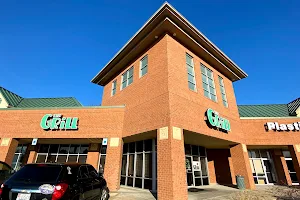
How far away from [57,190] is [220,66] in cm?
1672

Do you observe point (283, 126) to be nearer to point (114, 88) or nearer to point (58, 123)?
point (114, 88)

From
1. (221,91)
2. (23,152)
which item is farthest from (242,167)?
(23,152)

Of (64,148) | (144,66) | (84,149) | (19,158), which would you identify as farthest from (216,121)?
(19,158)

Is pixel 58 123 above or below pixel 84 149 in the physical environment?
above

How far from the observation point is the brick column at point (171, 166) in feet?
29.8

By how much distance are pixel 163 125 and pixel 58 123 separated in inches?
374

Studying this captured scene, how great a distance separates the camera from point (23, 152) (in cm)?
1828

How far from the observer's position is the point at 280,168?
19922 mm

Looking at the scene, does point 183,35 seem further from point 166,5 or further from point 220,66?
point 220,66

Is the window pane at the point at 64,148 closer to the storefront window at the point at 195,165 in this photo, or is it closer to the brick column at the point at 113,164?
the brick column at the point at 113,164

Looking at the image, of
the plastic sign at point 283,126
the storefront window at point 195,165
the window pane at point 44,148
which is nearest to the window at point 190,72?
the storefront window at point 195,165

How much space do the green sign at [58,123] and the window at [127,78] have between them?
536 cm

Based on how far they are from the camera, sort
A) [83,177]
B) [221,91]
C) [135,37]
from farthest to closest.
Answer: [221,91], [135,37], [83,177]

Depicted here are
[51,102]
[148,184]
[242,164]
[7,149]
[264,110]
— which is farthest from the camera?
[51,102]
